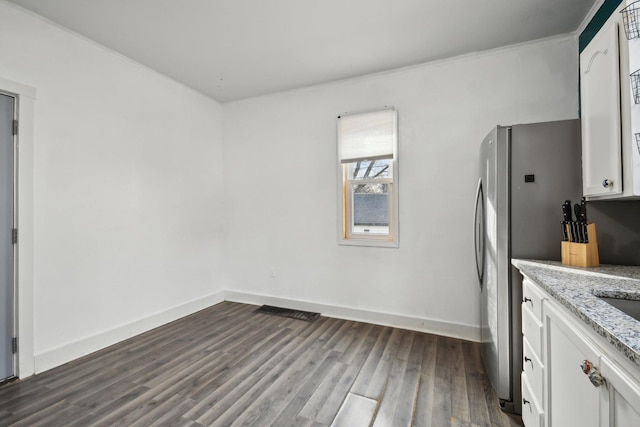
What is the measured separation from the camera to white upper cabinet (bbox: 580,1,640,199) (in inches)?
53.2

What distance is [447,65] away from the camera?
2988 mm

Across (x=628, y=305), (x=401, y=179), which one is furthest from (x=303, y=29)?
(x=628, y=305)

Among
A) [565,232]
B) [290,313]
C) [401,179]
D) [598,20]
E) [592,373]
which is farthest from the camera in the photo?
[290,313]

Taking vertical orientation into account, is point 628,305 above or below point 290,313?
above

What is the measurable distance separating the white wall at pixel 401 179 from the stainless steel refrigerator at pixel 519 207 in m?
0.99

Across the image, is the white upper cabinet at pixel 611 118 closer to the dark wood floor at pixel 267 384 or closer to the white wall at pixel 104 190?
the dark wood floor at pixel 267 384

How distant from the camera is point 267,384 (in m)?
2.17

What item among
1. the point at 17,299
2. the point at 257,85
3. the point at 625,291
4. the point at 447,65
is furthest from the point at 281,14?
the point at 17,299

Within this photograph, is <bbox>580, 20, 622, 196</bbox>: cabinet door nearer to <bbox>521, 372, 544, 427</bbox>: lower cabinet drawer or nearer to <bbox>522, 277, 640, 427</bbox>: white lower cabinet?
<bbox>522, 277, 640, 427</bbox>: white lower cabinet

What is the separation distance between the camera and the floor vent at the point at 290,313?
3.50 metres

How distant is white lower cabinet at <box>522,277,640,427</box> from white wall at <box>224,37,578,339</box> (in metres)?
1.36

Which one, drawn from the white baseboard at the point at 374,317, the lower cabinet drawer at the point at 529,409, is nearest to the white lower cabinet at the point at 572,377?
the lower cabinet drawer at the point at 529,409

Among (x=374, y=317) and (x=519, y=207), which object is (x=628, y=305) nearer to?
(x=519, y=207)

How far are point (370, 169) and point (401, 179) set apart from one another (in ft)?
1.36
